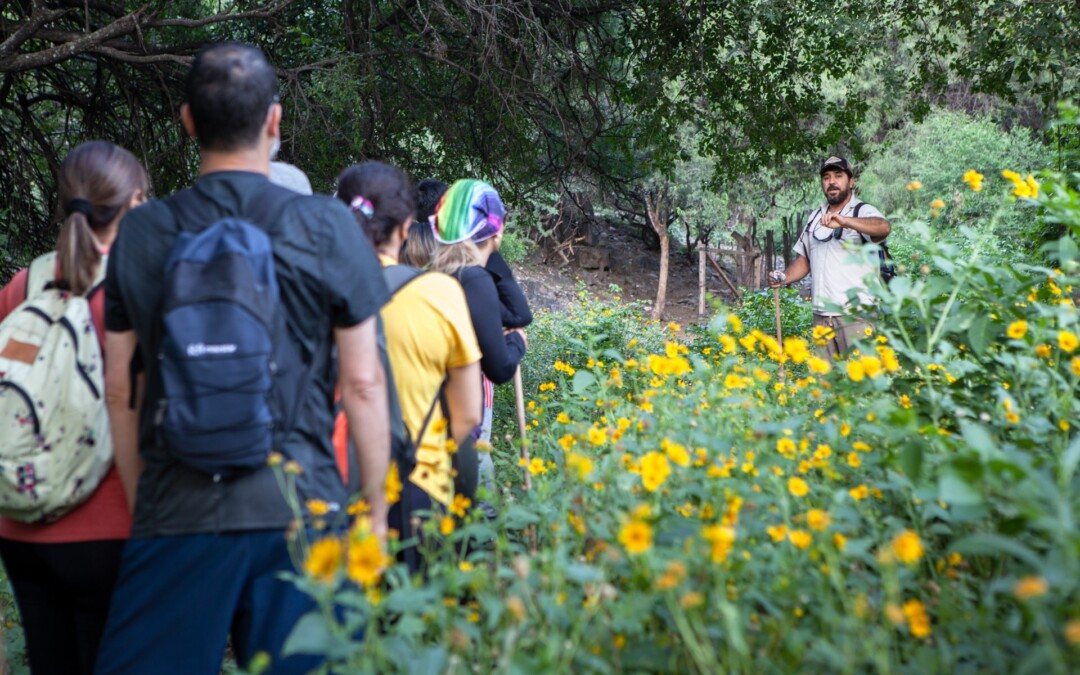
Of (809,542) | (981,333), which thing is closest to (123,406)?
(809,542)

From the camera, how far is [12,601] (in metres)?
4.32

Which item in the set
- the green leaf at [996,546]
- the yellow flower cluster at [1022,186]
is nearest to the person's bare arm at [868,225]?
the yellow flower cluster at [1022,186]

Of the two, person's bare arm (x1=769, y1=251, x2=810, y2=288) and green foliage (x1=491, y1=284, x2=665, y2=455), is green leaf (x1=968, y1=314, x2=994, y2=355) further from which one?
person's bare arm (x1=769, y1=251, x2=810, y2=288)

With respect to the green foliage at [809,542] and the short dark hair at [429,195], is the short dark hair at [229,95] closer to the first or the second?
the green foliage at [809,542]

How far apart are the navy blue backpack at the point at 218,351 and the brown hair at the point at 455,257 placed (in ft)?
4.49

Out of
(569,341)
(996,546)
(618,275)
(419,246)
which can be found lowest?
(618,275)

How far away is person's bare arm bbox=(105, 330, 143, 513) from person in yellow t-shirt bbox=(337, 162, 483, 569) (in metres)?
0.70

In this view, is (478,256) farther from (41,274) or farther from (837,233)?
(837,233)

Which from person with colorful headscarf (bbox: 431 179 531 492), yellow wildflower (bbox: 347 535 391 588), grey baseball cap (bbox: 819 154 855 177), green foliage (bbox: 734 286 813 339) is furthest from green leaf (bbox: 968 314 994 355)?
green foliage (bbox: 734 286 813 339)

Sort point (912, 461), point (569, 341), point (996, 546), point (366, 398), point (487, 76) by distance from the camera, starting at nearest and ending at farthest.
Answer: point (996, 546), point (912, 461), point (366, 398), point (569, 341), point (487, 76)

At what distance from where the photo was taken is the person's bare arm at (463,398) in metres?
2.71

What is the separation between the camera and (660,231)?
85.7 feet

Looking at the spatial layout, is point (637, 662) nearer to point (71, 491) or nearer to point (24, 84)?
point (71, 491)

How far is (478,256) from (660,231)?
2313cm
